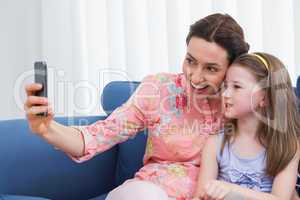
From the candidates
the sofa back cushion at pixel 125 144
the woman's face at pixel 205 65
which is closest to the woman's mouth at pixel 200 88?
the woman's face at pixel 205 65

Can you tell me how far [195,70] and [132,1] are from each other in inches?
36.6

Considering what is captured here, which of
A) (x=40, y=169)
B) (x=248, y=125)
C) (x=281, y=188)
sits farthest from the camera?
(x=40, y=169)

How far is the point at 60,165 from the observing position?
1354 mm

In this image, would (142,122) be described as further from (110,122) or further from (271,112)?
(271,112)

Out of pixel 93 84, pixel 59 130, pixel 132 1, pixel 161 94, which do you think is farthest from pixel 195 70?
pixel 93 84

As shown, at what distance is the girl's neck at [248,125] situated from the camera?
117cm

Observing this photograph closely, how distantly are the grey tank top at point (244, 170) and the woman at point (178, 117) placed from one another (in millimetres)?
69

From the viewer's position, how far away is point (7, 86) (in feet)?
7.75

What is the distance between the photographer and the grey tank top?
1.11m

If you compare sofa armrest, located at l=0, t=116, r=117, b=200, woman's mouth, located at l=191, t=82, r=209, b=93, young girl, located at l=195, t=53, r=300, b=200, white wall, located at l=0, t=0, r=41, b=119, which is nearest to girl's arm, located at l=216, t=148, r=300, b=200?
young girl, located at l=195, t=53, r=300, b=200

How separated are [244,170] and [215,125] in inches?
5.9

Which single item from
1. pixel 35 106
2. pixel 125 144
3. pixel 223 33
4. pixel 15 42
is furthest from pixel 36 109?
pixel 15 42

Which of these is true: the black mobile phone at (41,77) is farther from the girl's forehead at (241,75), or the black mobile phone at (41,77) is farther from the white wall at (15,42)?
the white wall at (15,42)

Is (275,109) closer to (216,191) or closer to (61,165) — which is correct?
(216,191)
